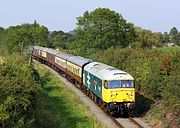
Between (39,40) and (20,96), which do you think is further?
(39,40)

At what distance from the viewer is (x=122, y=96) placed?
87.6 ft

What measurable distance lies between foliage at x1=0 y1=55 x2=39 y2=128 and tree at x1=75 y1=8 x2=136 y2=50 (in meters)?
50.6

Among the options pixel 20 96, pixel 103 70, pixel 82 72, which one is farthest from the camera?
pixel 82 72

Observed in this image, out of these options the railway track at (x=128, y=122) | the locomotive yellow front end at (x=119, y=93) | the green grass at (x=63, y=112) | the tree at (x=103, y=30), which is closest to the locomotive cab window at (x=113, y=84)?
the locomotive yellow front end at (x=119, y=93)

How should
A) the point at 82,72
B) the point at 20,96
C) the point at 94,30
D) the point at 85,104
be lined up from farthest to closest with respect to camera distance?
the point at 94,30
the point at 82,72
the point at 85,104
the point at 20,96

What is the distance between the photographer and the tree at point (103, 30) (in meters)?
71.1

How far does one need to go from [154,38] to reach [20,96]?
81639 millimetres

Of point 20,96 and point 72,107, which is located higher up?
point 20,96

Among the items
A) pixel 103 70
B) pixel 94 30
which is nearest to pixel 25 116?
pixel 103 70

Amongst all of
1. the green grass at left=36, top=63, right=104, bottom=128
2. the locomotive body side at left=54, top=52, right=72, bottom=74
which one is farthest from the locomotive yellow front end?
the locomotive body side at left=54, top=52, right=72, bottom=74

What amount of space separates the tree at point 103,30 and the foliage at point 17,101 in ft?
166

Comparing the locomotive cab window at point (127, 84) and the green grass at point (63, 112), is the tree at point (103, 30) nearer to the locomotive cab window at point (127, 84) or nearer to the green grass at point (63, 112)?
the green grass at point (63, 112)

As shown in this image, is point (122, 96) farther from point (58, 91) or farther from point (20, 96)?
point (58, 91)

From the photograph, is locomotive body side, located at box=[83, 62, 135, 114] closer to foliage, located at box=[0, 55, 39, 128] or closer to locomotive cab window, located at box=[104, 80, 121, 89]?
locomotive cab window, located at box=[104, 80, 121, 89]
